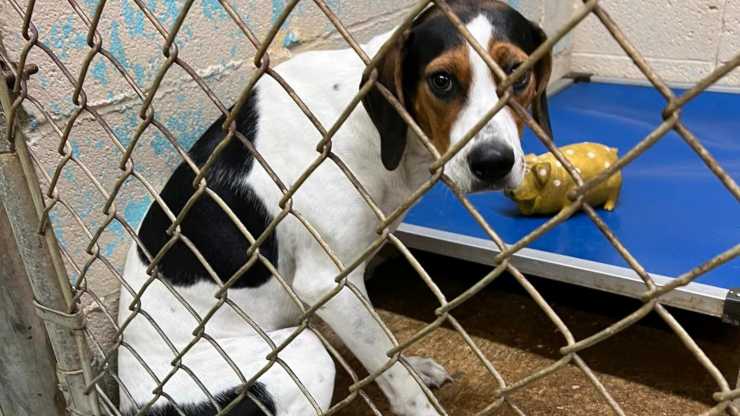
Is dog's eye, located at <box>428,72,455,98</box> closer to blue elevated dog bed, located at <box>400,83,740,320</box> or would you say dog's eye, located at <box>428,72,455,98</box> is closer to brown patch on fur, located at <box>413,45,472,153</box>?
brown patch on fur, located at <box>413,45,472,153</box>

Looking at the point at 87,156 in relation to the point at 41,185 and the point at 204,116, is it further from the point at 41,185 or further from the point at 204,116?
the point at 204,116

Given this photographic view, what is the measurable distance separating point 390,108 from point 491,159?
0.27m

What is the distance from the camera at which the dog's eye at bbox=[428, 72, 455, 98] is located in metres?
1.22

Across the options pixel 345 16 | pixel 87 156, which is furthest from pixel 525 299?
pixel 87 156

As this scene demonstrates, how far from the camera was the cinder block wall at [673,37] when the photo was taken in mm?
3484

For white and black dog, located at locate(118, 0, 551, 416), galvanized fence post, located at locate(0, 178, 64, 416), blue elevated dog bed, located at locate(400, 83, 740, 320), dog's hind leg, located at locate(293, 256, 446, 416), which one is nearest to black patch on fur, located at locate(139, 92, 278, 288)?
white and black dog, located at locate(118, 0, 551, 416)

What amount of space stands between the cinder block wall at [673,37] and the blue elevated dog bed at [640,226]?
63cm

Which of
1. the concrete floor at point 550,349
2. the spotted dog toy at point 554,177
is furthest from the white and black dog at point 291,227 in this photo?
the spotted dog toy at point 554,177

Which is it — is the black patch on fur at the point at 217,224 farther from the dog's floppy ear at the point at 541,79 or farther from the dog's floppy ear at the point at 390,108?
the dog's floppy ear at the point at 541,79

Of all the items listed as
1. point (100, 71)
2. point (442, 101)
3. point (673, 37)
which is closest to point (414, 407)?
point (442, 101)

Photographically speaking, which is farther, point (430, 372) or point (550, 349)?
point (550, 349)

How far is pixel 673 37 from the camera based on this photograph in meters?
3.64

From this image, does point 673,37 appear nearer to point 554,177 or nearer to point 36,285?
point 554,177

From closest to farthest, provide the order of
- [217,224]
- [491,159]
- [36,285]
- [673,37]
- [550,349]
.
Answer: [491,159] → [36,285] → [217,224] → [550,349] → [673,37]
